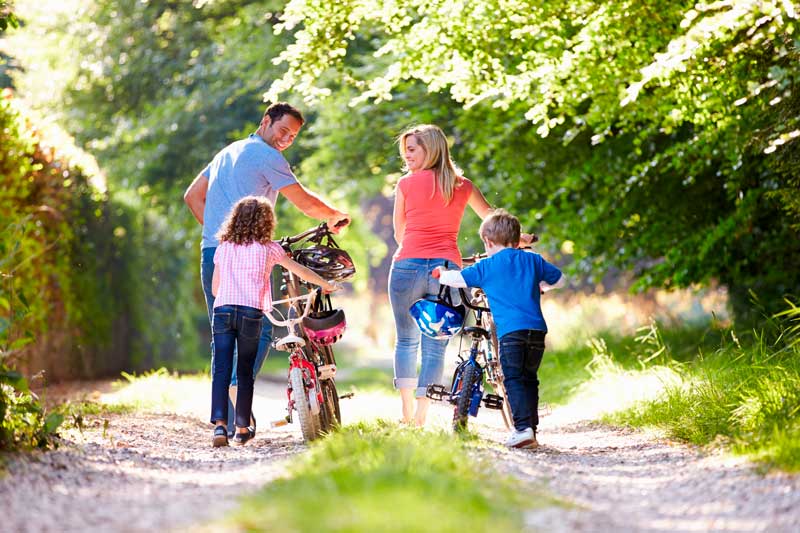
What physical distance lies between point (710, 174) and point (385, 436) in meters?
7.17

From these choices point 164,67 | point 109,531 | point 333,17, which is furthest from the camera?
point 164,67

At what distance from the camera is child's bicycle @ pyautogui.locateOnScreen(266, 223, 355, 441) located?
650 centimetres

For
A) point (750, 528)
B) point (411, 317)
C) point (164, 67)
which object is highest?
point (164, 67)

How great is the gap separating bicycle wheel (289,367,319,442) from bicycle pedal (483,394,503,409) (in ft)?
3.20

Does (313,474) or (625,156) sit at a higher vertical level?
(625,156)

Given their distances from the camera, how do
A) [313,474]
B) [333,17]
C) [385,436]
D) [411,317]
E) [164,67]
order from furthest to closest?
1. [164,67]
2. [333,17]
3. [411,317]
4. [385,436]
5. [313,474]

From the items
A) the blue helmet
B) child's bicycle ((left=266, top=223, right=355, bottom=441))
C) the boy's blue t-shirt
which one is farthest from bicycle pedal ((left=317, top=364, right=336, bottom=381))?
the boy's blue t-shirt

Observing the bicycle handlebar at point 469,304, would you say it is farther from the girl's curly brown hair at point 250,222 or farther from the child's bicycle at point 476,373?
the girl's curly brown hair at point 250,222

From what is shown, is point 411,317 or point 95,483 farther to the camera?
point 411,317

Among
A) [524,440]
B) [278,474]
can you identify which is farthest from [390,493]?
[524,440]

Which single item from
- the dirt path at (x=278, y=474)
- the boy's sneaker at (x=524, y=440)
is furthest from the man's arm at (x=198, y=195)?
the boy's sneaker at (x=524, y=440)

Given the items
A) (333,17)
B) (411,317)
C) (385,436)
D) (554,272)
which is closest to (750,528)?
(385,436)

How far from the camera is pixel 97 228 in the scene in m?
14.0

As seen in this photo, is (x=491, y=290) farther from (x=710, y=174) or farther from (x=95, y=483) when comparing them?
(x=710, y=174)
